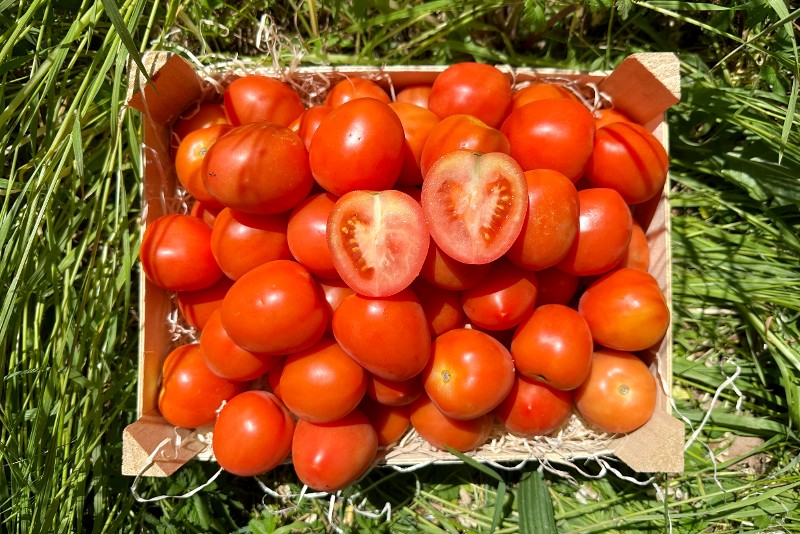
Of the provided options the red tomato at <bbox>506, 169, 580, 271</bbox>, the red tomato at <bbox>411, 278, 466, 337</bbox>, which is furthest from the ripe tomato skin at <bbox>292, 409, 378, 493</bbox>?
the red tomato at <bbox>506, 169, 580, 271</bbox>

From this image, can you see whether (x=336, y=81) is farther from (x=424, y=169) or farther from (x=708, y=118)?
(x=708, y=118)

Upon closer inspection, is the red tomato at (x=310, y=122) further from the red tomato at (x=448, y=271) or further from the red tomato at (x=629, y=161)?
the red tomato at (x=629, y=161)

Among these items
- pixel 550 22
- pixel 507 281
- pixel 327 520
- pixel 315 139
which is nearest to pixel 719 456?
pixel 507 281

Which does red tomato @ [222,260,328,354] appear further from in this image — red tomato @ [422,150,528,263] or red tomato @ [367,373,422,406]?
red tomato @ [422,150,528,263]

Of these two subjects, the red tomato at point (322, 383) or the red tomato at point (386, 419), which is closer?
the red tomato at point (322, 383)

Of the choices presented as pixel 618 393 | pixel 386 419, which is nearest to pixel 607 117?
pixel 618 393

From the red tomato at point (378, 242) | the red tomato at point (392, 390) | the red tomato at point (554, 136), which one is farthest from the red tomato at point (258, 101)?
the red tomato at point (392, 390)
